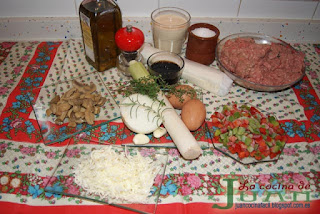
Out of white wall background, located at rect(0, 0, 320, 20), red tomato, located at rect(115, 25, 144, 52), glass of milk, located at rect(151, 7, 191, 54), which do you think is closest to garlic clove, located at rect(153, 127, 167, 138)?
red tomato, located at rect(115, 25, 144, 52)

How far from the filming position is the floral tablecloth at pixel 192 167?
3.32ft

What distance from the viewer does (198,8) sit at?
5.36 ft

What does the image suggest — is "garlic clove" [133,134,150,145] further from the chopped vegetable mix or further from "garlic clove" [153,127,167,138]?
the chopped vegetable mix

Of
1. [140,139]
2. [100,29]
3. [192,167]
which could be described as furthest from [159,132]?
[100,29]

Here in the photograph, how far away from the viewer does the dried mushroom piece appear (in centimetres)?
120

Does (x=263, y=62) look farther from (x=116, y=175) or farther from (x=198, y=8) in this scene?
(x=116, y=175)

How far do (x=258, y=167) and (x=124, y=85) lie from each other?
765mm

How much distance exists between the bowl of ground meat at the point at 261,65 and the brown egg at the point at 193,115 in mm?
303

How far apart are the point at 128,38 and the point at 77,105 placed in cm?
40

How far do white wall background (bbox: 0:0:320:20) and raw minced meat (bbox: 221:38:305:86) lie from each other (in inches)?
12.0

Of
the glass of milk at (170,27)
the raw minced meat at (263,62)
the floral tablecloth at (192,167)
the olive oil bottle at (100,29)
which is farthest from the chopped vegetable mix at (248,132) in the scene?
the olive oil bottle at (100,29)

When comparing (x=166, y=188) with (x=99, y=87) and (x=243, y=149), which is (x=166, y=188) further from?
(x=99, y=87)

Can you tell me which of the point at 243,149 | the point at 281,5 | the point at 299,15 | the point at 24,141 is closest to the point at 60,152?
the point at 24,141

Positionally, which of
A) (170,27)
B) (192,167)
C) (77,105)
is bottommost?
(192,167)
